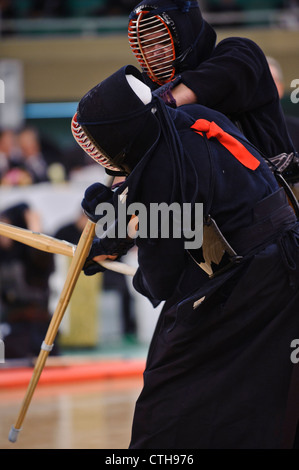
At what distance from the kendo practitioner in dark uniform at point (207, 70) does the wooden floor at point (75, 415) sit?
6.87 ft

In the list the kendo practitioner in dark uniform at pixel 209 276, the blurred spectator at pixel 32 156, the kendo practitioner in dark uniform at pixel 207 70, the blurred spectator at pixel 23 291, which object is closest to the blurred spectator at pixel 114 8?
the blurred spectator at pixel 32 156

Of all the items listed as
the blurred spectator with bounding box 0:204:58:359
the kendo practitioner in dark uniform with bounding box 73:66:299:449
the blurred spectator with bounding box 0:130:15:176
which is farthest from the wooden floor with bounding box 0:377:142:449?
the blurred spectator with bounding box 0:130:15:176

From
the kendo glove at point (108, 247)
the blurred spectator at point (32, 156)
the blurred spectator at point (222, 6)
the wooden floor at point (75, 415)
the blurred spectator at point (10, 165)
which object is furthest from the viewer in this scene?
the blurred spectator at point (222, 6)

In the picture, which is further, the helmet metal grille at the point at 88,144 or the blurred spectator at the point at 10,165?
the blurred spectator at the point at 10,165

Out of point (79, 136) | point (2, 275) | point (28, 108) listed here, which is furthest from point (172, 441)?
point (28, 108)

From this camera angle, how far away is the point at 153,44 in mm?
2838

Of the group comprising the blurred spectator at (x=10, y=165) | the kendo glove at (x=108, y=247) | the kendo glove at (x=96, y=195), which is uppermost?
the blurred spectator at (x=10, y=165)

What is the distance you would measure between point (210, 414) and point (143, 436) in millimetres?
237

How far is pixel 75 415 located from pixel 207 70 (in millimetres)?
3114

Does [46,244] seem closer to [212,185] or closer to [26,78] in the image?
[212,185]

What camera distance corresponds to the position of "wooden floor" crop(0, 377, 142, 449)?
439cm

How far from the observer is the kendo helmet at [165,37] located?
2.80m

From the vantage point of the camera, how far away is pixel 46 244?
3285 millimetres

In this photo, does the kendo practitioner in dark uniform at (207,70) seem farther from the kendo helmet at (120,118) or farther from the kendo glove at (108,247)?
the kendo glove at (108,247)
